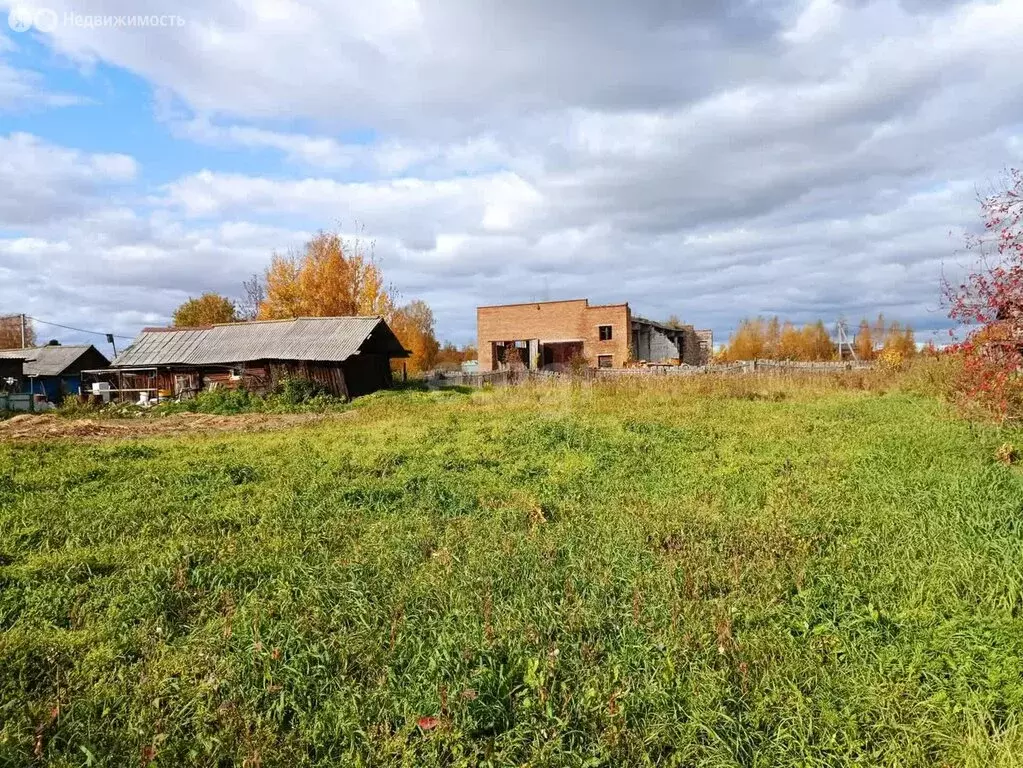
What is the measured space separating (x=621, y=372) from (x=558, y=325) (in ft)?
51.6

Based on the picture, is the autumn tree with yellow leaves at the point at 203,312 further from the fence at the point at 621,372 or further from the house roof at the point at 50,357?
the fence at the point at 621,372

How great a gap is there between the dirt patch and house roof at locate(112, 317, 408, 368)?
4.34m

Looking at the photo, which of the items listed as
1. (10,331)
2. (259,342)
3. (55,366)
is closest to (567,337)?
(259,342)

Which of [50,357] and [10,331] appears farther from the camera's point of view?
[10,331]

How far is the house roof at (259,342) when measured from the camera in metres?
26.0

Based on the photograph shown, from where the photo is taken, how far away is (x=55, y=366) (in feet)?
129

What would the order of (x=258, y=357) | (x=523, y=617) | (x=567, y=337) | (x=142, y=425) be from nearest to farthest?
(x=523, y=617)
(x=142, y=425)
(x=258, y=357)
(x=567, y=337)

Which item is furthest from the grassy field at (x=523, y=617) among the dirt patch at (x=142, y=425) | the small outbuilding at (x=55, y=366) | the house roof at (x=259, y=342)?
the small outbuilding at (x=55, y=366)

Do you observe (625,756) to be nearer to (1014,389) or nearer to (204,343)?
(1014,389)

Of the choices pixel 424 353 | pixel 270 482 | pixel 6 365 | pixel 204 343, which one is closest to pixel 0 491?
pixel 270 482

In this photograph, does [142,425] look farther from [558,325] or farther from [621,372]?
[558,325]

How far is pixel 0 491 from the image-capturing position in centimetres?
817

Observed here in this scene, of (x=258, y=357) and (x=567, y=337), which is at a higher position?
(x=567, y=337)

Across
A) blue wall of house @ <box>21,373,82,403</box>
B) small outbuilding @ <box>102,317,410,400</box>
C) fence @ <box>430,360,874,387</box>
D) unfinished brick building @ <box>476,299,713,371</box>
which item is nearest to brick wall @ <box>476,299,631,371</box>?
unfinished brick building @ <box>476,299,713,371</box>
